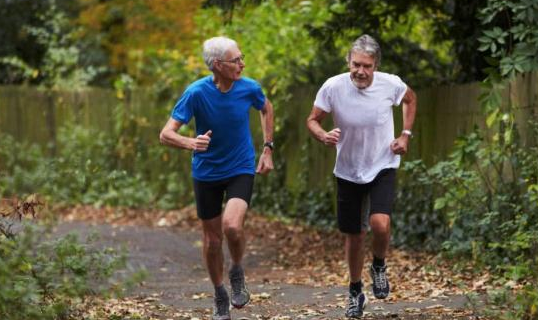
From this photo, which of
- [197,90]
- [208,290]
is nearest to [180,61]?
A: [208,290]

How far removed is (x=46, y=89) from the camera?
24.4 meters

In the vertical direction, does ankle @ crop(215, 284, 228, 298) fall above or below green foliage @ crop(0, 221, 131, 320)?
below

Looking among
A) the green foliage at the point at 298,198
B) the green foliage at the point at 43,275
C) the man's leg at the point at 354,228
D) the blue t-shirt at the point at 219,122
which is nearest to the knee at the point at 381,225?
the man's leg at the point at 354,228

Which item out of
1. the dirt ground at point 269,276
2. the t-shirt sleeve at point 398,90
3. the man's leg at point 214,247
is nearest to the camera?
the t-shirt sleeve at point 398,90

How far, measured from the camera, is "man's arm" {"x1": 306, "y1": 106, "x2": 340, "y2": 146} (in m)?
8.10

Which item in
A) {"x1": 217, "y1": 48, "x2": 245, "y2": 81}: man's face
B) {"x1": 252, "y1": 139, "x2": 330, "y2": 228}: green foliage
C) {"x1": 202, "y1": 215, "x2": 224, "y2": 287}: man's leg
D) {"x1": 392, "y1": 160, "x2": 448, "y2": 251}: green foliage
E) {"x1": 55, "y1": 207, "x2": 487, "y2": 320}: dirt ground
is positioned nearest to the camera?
{"x1": 217, "y1": 48, "x2": 245, "y2": 81}: man's face

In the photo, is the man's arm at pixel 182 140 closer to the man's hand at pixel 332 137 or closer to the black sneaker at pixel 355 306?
the man's hand at pixel 332 137

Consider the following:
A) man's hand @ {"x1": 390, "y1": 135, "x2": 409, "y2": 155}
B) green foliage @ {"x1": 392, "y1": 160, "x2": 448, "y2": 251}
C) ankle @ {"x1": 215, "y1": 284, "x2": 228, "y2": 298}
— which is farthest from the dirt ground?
man's hand @ {"x1": 390, "y1": 135, "x2": 409, "y2": 155}

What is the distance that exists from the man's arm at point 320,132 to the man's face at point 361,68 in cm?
37

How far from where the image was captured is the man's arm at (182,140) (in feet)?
26.2

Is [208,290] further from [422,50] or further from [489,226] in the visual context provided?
[422,50]

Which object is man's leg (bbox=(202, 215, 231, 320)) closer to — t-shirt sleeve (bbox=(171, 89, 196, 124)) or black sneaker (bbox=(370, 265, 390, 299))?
t-shirt sleeve (bbox=(171, 89, 196, 124))

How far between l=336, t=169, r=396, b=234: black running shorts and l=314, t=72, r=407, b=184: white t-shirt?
7 centimetres

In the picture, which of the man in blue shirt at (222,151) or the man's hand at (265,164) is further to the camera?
the man's hand at (265,164)
